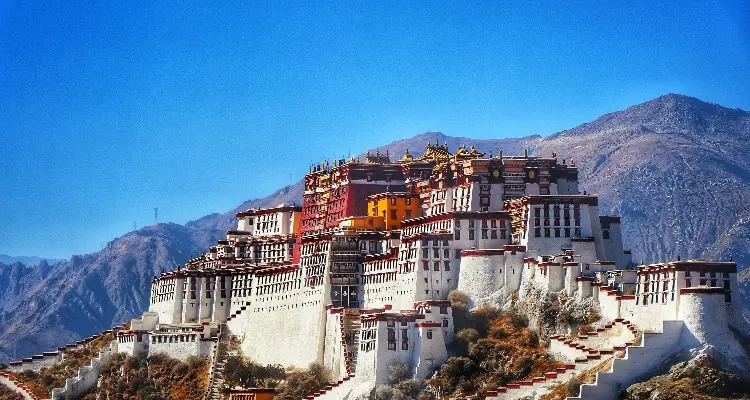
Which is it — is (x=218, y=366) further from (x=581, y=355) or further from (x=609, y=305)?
(x=581, y=355)

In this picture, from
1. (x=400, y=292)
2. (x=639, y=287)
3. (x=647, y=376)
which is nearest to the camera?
(x=647, y=376)

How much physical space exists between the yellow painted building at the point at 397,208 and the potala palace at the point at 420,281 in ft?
0.39

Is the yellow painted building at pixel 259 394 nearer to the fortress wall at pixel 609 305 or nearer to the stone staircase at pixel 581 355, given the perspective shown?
the stone staircase at pixel 581 355

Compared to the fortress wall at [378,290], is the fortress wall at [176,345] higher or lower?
lower

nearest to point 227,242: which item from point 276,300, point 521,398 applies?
point 276,300

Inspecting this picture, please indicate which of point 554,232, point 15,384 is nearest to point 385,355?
point 554,232

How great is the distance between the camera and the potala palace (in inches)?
3489

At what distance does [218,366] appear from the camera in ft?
391

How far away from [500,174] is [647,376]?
110ft

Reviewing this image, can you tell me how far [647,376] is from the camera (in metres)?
85.4

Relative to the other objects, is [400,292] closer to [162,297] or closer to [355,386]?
[355,386]

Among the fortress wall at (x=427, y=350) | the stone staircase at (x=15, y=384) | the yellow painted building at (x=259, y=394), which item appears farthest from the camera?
the stone staircase at (x=15, y=384)

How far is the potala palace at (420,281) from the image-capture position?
88.6 m

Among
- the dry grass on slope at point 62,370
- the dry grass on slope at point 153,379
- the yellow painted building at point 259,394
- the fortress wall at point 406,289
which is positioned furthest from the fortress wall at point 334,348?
the dry grass on slope at point 62,370
